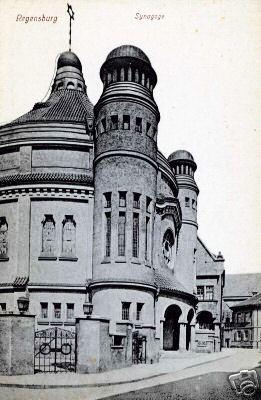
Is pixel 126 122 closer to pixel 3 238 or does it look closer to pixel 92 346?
pixel 3 238

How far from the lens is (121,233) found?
2864 cm

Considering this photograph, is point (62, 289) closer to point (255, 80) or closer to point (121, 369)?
point (121, 369)

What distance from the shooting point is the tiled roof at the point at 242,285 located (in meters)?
80.5

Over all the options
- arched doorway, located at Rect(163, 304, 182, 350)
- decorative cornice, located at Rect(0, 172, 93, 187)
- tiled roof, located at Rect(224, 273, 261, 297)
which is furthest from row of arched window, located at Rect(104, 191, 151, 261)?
tiled roof, located at Rect(224, 273, 261, 297)

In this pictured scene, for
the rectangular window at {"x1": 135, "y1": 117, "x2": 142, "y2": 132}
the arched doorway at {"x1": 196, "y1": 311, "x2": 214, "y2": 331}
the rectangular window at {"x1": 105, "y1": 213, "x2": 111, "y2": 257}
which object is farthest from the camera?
the arched doorway at {"x1": 196, "y1": 311, "x2": 214, "y2": 331}

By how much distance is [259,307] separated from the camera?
6347 centimetres

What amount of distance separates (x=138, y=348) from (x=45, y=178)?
36.2 feet

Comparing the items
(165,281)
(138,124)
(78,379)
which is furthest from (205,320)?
(78,379)

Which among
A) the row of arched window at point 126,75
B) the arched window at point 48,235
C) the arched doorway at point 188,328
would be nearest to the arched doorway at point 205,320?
the arched doorway at point 188,328

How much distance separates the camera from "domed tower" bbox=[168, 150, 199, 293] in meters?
42.9

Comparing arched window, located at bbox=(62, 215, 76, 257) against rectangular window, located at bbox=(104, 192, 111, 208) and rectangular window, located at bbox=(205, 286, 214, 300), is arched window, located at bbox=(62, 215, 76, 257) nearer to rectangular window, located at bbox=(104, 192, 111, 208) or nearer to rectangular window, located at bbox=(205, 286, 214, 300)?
rectangular window, located at bbox=(104, 192, 111, 208)

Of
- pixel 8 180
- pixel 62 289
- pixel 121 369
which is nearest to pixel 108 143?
pixel 8 180

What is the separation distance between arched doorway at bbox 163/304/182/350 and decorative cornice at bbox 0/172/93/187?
11.2 m

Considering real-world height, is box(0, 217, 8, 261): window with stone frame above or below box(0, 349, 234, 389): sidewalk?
above
